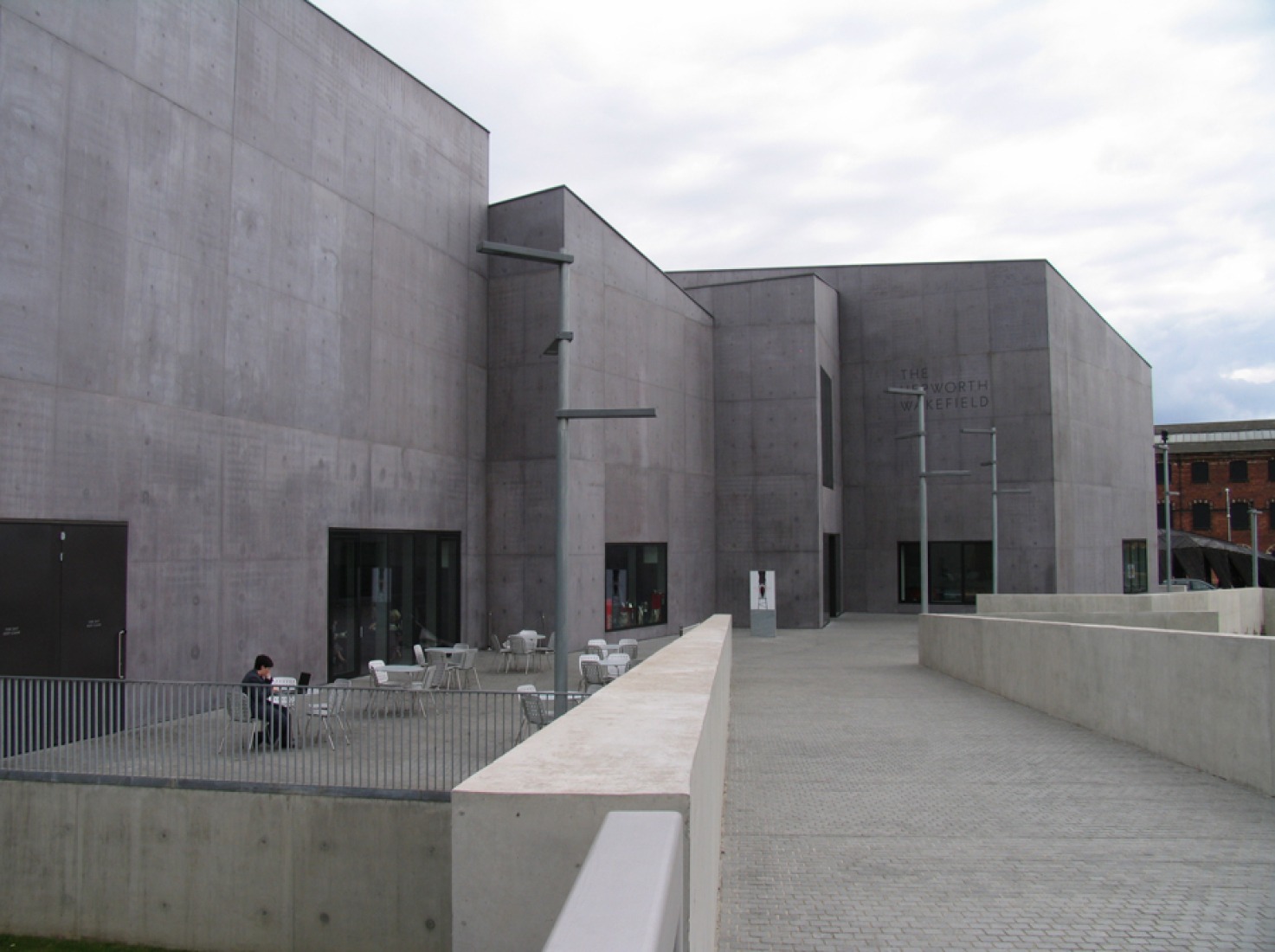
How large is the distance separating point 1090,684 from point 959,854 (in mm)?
6322

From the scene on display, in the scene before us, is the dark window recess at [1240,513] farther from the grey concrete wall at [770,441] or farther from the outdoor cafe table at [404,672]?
the outdoor cafe table at [404,672]

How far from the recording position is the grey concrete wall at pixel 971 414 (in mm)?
33000

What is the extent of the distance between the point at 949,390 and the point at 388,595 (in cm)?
2182

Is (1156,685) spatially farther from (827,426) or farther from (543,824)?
(827,426)

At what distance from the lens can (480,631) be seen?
22.4 metres

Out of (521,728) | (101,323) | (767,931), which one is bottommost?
(767,931)

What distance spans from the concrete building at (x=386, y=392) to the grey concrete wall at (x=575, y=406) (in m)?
0.08

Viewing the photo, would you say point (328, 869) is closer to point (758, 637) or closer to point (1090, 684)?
point (1090, 684)

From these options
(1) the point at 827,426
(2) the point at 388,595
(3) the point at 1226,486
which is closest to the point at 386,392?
(2) the point at 388,595

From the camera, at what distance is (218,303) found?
577 inches

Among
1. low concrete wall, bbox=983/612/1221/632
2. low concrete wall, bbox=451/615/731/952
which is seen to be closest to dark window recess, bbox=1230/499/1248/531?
low concrete wall, bbox=983/612/1221/632

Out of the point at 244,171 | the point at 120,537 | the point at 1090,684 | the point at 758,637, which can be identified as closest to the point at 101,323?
the point at 120,537

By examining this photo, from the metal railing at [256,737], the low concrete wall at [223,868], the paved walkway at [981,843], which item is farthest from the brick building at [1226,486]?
the low concrete wall at [223,868]

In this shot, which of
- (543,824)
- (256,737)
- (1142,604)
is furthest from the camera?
(1142,604)
